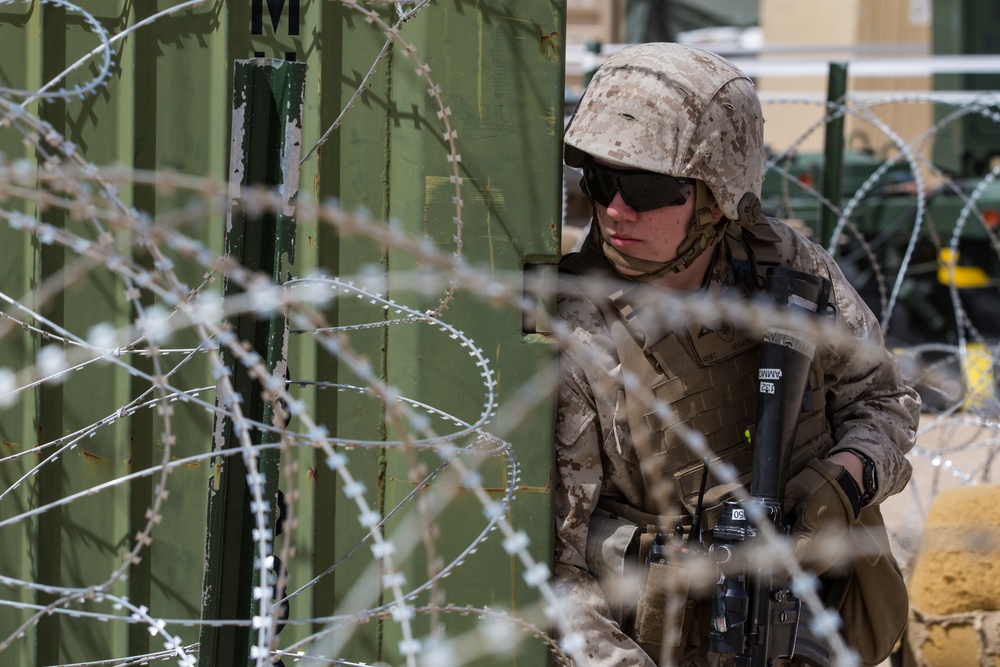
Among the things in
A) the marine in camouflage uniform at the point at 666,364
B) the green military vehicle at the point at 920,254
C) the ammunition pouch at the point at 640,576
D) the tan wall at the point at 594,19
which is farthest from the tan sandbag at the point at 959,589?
the tan wall at the point at 594,19

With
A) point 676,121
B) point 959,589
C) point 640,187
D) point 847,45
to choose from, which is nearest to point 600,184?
point 640,187

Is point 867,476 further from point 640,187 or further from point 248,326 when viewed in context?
point 248,326

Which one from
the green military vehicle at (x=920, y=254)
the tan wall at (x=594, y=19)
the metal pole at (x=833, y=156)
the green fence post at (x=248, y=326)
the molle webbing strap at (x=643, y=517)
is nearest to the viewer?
the green fence post at (x=248, y=326)

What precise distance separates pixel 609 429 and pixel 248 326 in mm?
831

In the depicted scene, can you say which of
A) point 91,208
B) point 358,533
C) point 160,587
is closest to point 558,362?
point 358,533

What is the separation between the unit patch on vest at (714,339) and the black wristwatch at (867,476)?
321mm

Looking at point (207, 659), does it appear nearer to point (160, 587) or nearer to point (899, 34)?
point (160, 587)

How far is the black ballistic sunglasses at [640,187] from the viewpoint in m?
2.27

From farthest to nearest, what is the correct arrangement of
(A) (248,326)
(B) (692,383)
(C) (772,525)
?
(B) (692,383) → (C) (772,525) → (A) (248,326)

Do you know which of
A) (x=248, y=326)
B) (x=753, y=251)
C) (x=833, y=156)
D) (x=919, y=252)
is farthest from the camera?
(x=919, y=252)

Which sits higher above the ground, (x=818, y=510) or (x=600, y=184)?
(x=600, y=184)

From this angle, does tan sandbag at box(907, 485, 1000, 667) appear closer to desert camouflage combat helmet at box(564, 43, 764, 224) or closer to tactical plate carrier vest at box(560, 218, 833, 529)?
tactical plate carrier vest at box(560, 218, 833, 529)

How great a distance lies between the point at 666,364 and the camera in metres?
2.35

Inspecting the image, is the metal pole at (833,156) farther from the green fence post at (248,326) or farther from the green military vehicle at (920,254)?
the green fence post at (248,326)
